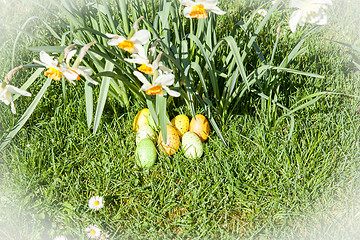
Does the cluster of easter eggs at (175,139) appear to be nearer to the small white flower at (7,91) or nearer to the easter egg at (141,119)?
the easter egg at (141,119)

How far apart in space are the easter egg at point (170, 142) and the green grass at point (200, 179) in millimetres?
68

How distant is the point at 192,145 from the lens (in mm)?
1927

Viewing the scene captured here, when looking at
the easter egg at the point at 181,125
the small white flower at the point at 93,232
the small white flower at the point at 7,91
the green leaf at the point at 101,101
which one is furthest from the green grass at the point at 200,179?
the small white flower at the point at 7,91

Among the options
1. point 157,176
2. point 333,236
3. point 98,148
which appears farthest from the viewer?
point 98,148

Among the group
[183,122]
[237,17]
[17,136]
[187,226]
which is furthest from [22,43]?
[187,226]

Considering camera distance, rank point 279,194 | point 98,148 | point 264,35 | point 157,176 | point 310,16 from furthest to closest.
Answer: point 264,35 < point 98,148 < point 157,176 < point 279,194 < point 310,16

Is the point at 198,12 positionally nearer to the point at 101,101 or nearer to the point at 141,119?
the point at 101,101

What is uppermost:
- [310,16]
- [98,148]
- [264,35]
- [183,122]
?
[310,16]

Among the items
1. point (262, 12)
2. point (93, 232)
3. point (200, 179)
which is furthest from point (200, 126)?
point (262, 12)

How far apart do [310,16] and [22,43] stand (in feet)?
8.45

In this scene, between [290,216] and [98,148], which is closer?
[290,216]

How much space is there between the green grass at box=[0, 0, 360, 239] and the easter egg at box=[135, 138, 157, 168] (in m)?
0.07

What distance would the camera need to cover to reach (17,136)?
221 centimetres

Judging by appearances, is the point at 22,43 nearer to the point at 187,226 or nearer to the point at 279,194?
the point at 187,226
